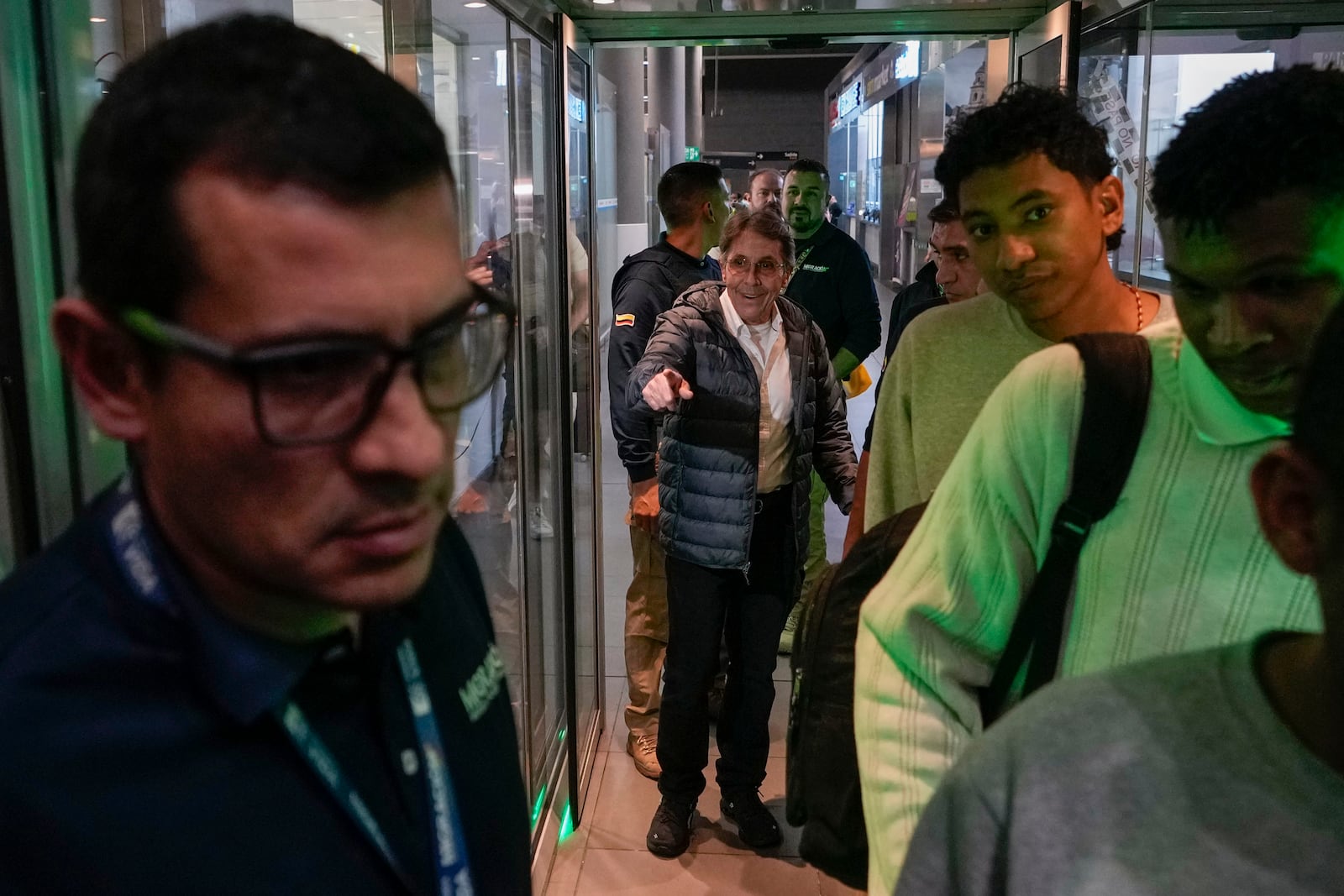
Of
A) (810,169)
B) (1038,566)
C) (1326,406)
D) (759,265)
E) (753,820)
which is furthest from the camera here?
(810,169)

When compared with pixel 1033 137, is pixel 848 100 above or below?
above

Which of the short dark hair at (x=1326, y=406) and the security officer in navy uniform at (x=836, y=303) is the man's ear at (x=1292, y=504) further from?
the security officer in navy uniform at (x=836, y=303)

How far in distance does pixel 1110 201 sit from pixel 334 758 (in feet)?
5.01

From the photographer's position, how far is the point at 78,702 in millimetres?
733

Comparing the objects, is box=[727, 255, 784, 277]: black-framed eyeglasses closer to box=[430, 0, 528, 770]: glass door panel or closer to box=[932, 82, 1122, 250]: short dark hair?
box=[430, 0, 528, 770]: glass door panel

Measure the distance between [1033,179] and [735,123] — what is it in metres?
36.2

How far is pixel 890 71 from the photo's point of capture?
1450cm

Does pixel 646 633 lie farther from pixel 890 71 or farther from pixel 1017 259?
pixel 890 71

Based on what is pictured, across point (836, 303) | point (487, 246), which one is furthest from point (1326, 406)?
point (836, 303)

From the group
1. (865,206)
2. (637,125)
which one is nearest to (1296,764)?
(637,125)

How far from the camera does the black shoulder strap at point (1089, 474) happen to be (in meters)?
1.15

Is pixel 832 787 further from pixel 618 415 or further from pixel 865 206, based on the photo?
pixel 865 206

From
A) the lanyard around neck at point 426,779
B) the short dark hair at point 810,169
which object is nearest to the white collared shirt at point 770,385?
the short dark hair at point 810,169

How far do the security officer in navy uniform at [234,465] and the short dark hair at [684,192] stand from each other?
3.36m
